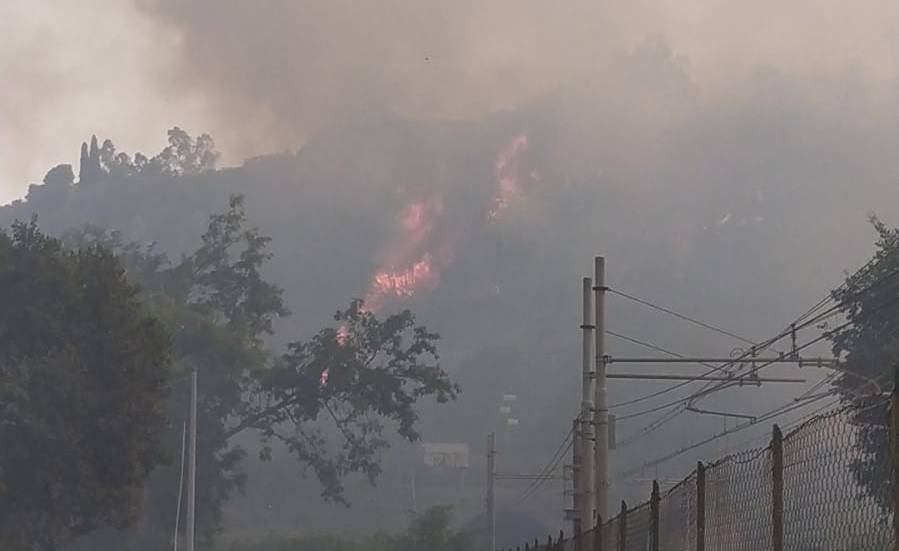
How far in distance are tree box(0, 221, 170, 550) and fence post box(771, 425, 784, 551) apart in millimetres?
52556

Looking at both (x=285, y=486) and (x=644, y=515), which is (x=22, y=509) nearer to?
(x=644, y=515)

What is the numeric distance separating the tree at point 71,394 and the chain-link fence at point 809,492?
5083 centimetres

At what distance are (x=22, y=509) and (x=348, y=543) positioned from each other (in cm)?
4020

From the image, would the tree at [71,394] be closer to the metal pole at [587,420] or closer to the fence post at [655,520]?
the metal pole at [587,420]

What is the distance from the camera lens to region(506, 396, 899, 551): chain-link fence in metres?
8.30

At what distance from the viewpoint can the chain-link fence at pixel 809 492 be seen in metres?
8.30

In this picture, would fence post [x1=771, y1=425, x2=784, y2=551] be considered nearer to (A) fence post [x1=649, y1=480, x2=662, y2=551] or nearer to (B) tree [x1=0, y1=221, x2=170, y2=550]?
(A) fence post [x1=649, y1=480, x2=662, y2=551]

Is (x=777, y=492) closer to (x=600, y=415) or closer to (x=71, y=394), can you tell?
(x=600, y=415)

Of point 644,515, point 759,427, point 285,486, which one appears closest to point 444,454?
point 285,486

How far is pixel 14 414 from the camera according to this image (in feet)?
205

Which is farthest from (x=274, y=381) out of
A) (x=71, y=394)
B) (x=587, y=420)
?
(x=587, y=420)

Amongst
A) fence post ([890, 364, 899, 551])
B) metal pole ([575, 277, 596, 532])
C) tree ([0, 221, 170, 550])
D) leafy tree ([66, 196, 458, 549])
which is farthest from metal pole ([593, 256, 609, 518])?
leafy tree ([66, 196, 458, 549])

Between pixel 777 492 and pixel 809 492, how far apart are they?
201 millimetres

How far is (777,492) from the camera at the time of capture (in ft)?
30.1
